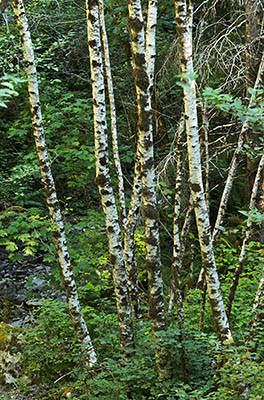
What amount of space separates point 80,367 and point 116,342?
77 centimetres

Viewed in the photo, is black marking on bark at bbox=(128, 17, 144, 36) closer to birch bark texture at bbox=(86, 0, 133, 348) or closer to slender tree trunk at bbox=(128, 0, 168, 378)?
slender tree trunk at bbox=(128, 0, 168, 378)

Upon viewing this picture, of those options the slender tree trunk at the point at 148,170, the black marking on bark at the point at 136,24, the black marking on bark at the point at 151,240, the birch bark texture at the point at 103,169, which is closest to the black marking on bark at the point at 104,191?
the birch bark texture at the point at 103,169

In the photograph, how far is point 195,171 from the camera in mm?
3686

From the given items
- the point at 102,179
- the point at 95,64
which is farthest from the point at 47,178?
the point at 95,64

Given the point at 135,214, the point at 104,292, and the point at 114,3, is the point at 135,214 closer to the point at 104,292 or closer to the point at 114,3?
the point at 104,292

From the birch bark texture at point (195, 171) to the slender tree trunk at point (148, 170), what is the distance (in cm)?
34

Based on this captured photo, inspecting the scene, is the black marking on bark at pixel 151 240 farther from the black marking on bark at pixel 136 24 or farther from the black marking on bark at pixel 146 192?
the black marking on bark at pixel 136 24

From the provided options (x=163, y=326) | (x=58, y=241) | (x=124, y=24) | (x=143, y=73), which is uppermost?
(x=124, y=24)

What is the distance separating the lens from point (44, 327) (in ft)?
18.0

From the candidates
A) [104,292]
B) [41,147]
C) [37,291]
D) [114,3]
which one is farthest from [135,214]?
[114,3]

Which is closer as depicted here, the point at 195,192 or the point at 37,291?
the point at 195,192

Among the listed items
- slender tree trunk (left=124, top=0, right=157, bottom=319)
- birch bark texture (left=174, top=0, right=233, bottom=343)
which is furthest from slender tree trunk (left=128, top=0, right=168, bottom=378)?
slender tree trunk (left=124, top=0, right=157, bottom=319)

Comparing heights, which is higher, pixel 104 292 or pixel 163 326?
pixel 163 326

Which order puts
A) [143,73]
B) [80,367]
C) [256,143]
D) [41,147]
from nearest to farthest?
[143,73]
[80,367]
[41,147]
[256,143]
